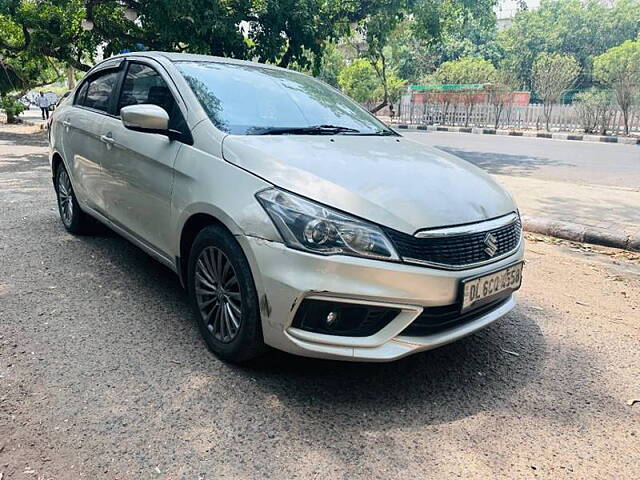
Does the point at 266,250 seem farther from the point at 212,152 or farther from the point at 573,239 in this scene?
the point at 573,239

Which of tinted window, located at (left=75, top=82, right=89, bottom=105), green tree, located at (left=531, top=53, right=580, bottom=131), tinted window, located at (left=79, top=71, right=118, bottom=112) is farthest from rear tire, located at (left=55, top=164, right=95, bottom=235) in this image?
green tree, located at (left=531, top=53, right=580, bottom=131)

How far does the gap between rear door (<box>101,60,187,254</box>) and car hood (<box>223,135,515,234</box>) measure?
21.1 inches

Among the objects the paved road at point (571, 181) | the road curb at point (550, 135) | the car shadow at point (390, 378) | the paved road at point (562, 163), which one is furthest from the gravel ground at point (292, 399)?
the road curb at point (550, 135)

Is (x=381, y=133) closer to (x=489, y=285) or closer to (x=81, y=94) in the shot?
(x=489, y=285)

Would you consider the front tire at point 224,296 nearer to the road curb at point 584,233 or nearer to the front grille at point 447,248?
the front grille at point 447,248

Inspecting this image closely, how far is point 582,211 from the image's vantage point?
651cm

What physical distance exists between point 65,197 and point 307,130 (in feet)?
9.64

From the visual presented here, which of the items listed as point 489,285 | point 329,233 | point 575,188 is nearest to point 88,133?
point 329,233

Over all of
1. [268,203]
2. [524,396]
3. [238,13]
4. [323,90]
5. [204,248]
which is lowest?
[524,396]

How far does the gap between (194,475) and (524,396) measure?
159 cm

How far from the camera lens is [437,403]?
2.48 meters

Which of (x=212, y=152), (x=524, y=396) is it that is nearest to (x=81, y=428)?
(x=212, y=152)

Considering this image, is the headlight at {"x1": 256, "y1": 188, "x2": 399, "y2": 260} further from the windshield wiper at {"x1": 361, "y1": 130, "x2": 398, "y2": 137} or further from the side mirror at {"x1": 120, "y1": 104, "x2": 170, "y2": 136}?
the windshield wiper at {"x1": 361, "y1": 130, "x2": 398, "y2": 137}

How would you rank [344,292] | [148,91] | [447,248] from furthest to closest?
[148,91], [447,248], [344,292]
